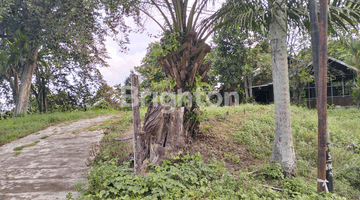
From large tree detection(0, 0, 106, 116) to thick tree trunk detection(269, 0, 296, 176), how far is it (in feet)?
19.8

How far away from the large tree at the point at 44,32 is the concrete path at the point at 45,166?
4.23m

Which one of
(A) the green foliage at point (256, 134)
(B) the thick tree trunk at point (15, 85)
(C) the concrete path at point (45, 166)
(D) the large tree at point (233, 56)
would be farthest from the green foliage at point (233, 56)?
(B) the thick tree trunk at point (15, 85)

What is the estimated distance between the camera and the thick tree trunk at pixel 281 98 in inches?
177

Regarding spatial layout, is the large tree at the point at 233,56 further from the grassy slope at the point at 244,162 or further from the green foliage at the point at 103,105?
the green foliage at the point at 103,105

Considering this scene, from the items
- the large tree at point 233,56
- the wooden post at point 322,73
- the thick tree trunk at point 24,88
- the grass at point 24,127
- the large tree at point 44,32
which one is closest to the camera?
the wooden post at point 322,73

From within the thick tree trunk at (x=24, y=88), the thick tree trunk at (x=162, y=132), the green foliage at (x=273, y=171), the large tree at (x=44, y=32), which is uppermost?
the large tree at (x=44, y=32)

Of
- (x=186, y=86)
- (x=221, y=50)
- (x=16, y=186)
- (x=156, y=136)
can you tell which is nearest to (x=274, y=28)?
(x=186, y=86)

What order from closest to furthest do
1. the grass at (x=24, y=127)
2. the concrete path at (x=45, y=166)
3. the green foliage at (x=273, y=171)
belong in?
the concrete path at (x=45, y=166)
the green foliage at (x=273, y=171)
the grass at (x=24, y=127)

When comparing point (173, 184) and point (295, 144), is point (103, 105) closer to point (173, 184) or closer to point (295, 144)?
point (295, 144)

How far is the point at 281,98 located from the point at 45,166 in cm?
563

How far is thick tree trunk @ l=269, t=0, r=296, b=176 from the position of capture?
4484mm

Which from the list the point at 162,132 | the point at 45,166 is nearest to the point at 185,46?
the point at 162,132

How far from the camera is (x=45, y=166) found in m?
5.20

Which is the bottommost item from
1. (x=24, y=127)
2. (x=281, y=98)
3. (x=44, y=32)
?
(x=24, y=127)
